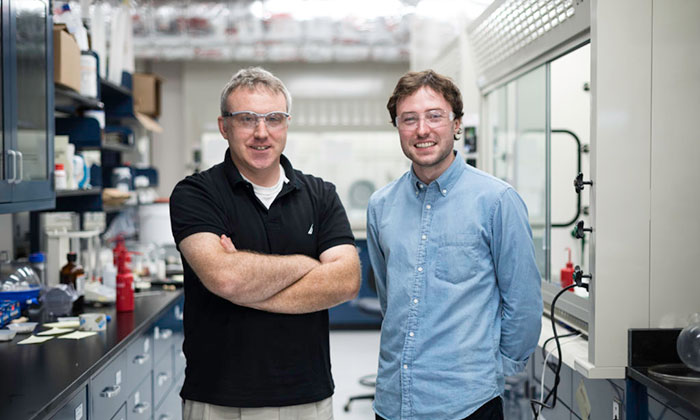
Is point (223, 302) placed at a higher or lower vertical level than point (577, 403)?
higher

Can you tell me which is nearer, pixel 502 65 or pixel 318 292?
pixel 318 292

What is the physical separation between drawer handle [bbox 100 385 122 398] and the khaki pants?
0.51 metres

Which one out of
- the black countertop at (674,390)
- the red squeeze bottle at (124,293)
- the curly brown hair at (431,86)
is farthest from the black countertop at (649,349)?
the red squeeze bottle at (124,293)

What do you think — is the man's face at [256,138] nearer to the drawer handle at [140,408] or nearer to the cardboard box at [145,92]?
the drawer handle at [140,408]

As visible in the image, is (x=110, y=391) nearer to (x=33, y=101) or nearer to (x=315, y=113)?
(x=33, y=101)

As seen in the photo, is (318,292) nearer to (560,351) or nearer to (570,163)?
(560,351)

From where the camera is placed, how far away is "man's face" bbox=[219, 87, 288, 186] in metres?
1.73

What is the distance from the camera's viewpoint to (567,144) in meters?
3.49

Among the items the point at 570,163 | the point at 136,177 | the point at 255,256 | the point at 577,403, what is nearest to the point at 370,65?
the point at 136,177

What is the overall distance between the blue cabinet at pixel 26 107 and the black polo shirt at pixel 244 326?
2.74 ft

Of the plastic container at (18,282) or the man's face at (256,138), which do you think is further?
the plastic container at (18,282)

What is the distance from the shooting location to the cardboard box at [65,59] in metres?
2.74

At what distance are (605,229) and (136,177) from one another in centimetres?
346

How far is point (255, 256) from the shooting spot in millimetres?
1661
